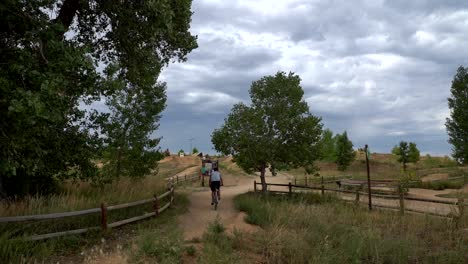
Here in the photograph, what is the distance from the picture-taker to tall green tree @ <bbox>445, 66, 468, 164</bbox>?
41344mm

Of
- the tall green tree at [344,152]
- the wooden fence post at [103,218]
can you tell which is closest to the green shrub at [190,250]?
the wooden fence post at [103,218]

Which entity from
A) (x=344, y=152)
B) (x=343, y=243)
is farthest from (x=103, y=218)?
(x=344, y=152)

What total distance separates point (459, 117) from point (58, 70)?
4251 centimetres

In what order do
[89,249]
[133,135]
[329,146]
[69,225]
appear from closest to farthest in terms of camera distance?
1. [89,249]
2. [69,225]
3. [133,135]
4. [329,146]

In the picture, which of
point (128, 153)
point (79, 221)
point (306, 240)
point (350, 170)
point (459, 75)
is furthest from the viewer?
point (350, 170)

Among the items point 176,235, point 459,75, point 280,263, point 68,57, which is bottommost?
point 280,263

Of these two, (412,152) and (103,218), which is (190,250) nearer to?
(103,218)

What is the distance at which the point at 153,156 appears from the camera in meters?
22.0

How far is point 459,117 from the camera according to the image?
4162cm

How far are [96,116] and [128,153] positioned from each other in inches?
351

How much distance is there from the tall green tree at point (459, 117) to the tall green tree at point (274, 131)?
2166cm

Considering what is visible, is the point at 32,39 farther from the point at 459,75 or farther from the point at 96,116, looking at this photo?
the point at 459,75

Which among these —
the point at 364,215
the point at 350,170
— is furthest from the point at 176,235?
the point at 350,170

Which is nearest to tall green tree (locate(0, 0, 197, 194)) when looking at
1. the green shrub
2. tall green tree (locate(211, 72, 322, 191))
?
the green shrub
